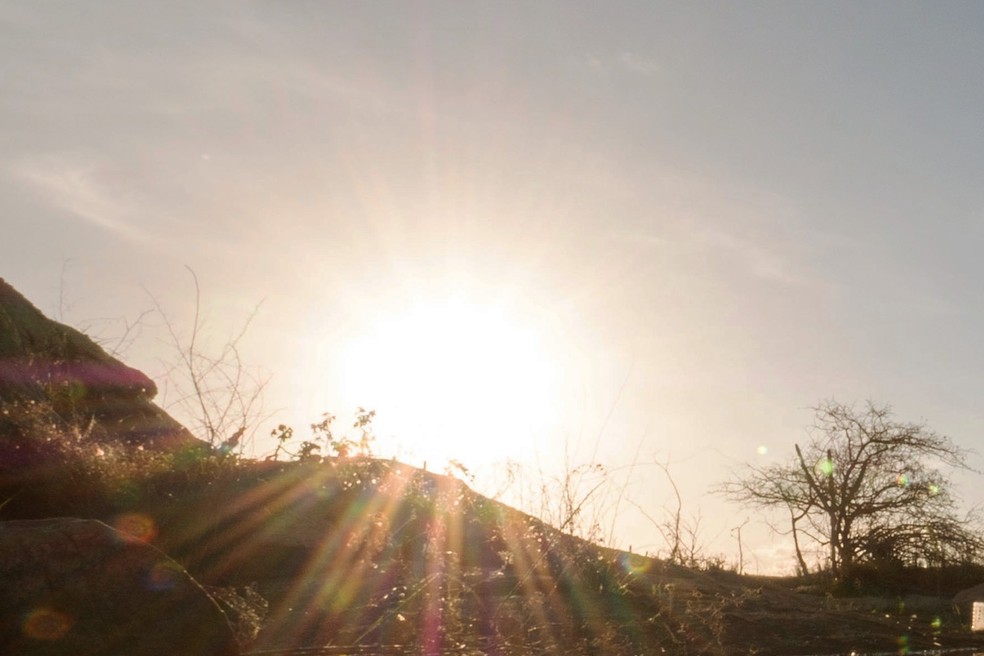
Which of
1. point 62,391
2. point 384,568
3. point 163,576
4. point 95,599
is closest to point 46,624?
point 95,599

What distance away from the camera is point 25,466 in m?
5.66

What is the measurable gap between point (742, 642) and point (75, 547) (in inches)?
138

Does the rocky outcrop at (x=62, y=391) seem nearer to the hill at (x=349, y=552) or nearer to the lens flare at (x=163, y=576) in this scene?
the hill at (x=349, y=552)

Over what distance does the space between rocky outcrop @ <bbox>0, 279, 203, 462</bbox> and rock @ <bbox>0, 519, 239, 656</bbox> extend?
2193 mm

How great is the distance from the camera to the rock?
347 cm

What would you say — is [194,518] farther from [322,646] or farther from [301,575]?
[322,646]

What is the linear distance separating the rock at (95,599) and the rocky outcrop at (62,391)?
219 cm

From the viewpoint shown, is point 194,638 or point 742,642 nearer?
point 194,638

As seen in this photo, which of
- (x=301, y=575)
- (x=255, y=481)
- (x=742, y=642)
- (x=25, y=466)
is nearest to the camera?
(x=742, y=642)

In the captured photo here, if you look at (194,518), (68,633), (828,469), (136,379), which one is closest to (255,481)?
(194,518)

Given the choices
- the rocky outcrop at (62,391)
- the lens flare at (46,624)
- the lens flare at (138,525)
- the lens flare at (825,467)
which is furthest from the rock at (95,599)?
the lens flare at (825,467)

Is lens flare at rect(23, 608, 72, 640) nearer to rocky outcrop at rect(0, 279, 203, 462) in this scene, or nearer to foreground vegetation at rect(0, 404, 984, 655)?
foreground vegetation at rect(0, 404, 984, 655)

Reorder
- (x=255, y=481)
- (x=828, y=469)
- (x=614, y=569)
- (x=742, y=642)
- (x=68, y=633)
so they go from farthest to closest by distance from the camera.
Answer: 1. (x=828, y=469)
2. (x=255, y=481)
3. (x=614, y=569)
4. (x=742, y=642)
5. (x=68, y=633)

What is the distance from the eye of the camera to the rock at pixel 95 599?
347 cm
